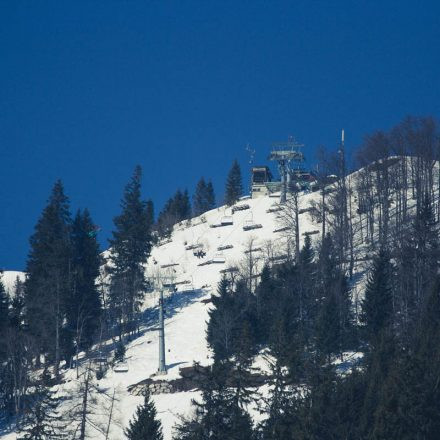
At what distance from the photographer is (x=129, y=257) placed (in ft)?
201

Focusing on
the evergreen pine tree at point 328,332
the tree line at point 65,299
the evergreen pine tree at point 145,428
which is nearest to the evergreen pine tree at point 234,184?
the tree line at point 65,299

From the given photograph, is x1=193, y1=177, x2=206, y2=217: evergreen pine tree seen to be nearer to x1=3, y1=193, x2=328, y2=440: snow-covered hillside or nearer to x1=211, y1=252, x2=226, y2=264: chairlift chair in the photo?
x1=3, y1=193, x2=328, y2=440: snow-covered hillside

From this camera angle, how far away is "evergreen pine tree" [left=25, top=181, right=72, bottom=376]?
179ft

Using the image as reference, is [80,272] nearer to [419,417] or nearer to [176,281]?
[176,281]

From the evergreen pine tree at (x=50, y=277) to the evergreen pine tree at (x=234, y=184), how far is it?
3789 centimetres

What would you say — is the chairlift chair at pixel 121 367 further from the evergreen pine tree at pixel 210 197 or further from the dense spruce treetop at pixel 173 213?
the evergreen pine tree at pixel 210 197

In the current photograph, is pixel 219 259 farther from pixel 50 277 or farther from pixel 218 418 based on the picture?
pixel 218 418

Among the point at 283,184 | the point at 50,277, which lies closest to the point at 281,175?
the point at 283,184

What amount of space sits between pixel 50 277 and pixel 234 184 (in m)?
52.3

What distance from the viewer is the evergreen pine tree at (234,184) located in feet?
341

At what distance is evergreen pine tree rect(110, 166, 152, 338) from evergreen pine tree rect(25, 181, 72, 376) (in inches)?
148

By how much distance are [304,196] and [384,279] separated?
4350 cm

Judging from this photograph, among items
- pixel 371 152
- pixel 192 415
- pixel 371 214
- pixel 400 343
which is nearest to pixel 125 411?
pixel 192 415

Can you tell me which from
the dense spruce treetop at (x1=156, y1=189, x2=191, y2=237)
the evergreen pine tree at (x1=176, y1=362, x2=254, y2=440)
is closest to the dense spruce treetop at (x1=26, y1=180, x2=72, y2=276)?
the dense spruce treetop at (x1=156, y1=189, x2=191, y2=237)
